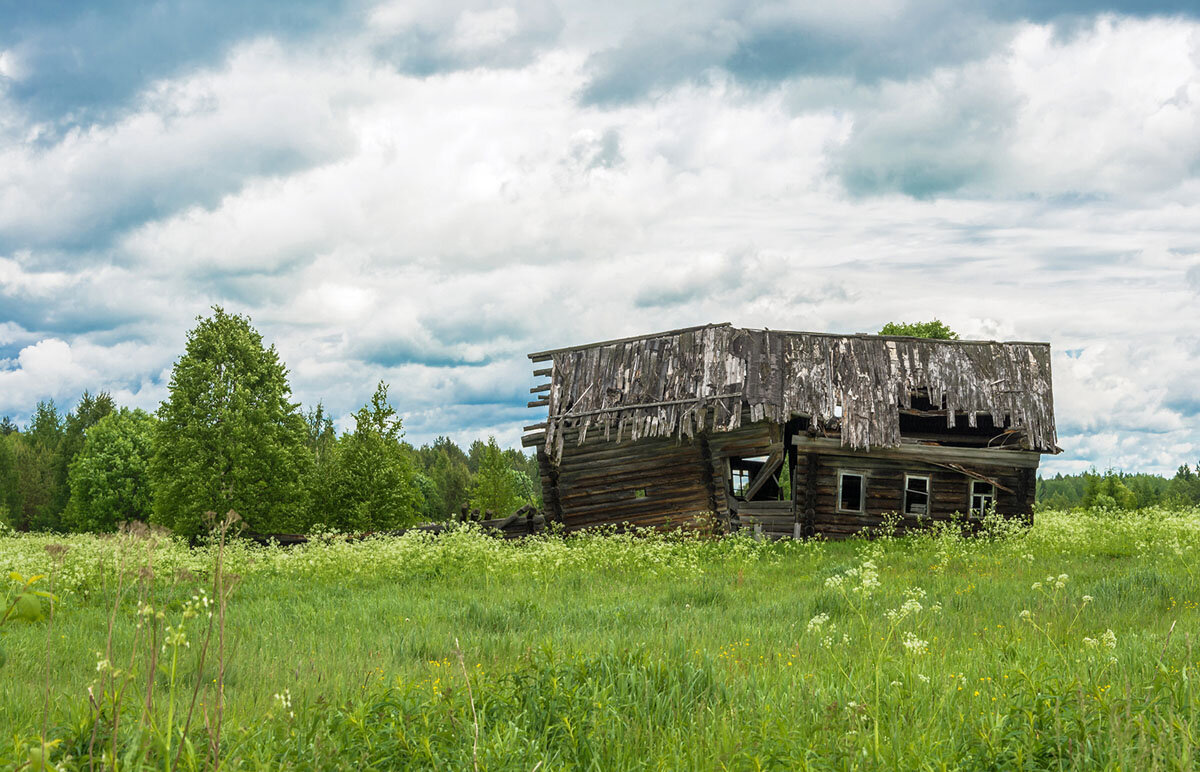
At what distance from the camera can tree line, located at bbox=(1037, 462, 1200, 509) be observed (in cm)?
4348

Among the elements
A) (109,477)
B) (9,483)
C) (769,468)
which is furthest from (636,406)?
(9,483)

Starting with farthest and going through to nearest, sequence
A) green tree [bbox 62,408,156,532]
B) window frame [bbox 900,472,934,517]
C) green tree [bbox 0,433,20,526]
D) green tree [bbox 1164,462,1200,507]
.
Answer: green tree [bbox 1164,462,1200,507], green tree [bbox 0,433,20,526], green tree [bbox 62,408,156,532], window frame [bbox 900,472,934,517]

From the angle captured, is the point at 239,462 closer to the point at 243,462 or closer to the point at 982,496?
the point at 243,462

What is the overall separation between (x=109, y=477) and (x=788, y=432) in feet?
121

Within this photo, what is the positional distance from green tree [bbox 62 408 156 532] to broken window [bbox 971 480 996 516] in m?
38.8

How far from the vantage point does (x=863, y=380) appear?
22953 millimetres

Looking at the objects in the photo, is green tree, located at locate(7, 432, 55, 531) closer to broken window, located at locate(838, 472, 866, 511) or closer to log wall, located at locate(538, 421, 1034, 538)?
log wall, located at locate(538, 421, 1034, 538)

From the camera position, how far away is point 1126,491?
49.8 metres

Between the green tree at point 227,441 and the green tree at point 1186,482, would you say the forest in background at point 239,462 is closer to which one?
the green tree at point 227,441

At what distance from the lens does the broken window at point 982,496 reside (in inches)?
913

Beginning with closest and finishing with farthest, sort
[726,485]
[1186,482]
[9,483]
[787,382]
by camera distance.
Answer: [726,485], [787,382], [9,483], [1186,482]

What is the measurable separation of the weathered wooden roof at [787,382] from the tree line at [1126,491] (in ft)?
21.9

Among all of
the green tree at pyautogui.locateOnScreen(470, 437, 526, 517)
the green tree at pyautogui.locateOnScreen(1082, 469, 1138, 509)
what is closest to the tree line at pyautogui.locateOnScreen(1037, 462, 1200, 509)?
the green tree at pyautogui.locateOnScreen(1082, 469, 1138, 509)

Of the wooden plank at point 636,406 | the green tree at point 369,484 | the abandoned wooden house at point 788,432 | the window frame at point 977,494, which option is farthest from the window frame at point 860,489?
the green tree at point 369,484
